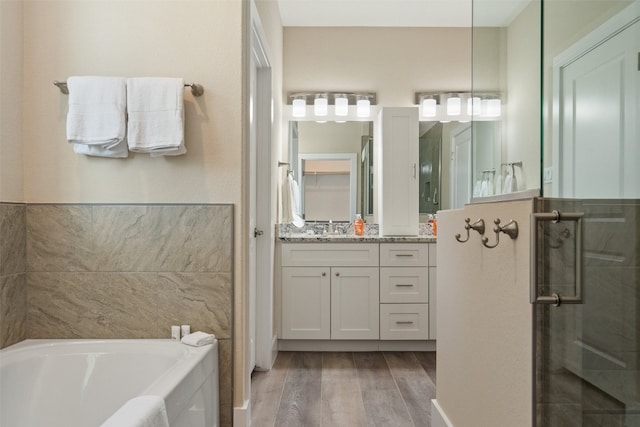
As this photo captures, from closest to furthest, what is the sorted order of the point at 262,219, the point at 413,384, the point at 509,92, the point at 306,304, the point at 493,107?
the point at 509,92 < the point at 493,107 < the point at 413,384 < the point at 262,219 < the point at 306,304

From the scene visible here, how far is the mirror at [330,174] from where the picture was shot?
3.76 m

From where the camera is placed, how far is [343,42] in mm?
3721

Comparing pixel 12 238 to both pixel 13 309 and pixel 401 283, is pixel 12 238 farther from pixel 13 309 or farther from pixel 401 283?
pixel 401 283

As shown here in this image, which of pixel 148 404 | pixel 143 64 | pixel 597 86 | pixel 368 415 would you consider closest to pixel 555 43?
pixel 597 86

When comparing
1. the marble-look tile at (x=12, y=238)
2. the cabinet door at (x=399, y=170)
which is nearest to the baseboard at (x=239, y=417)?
the marble-look tile at (x=12, y=238)

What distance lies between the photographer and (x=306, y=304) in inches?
127

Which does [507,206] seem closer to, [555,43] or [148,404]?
[555,43]

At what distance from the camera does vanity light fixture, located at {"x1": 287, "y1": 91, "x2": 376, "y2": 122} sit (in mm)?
3709

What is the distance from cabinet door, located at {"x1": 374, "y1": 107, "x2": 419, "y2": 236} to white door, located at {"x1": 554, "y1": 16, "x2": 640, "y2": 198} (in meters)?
2.41

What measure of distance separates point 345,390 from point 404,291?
3.28 ft

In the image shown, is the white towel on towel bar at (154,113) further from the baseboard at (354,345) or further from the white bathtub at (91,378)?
the baseboard at (354,345)

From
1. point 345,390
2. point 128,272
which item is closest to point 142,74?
point 128,272

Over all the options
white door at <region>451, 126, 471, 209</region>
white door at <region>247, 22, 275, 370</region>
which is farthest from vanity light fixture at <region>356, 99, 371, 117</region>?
white door at <region>247, 22, 275, 370</region>

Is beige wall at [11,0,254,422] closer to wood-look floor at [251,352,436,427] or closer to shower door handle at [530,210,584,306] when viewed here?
wood-look floor at [251,352,436,427]
